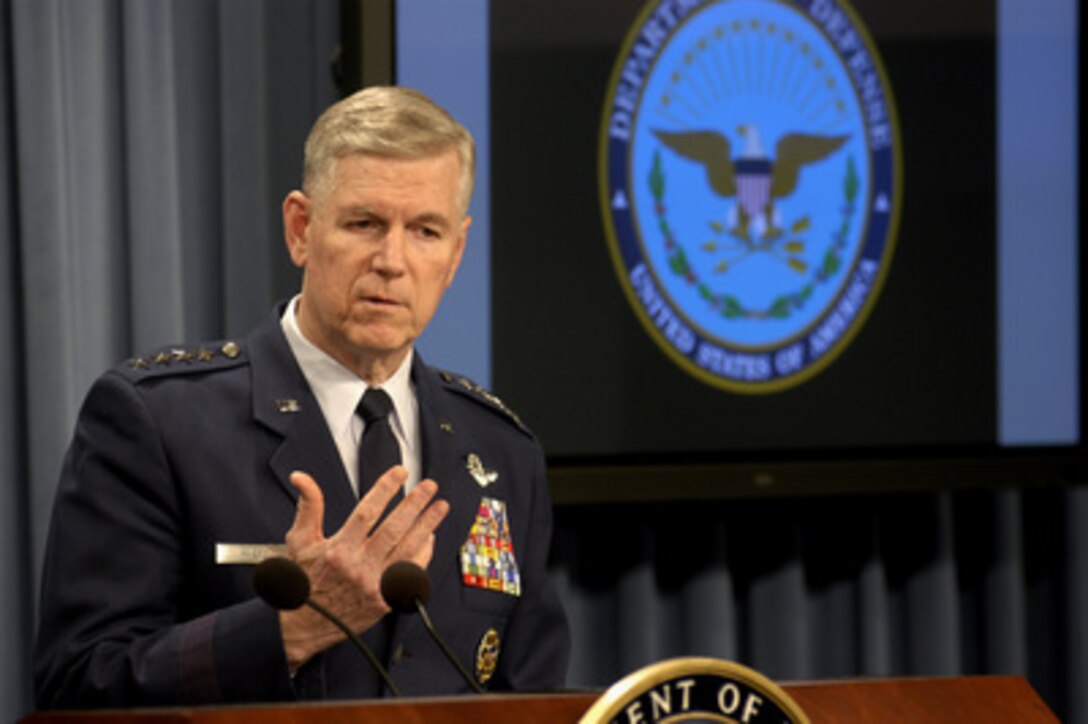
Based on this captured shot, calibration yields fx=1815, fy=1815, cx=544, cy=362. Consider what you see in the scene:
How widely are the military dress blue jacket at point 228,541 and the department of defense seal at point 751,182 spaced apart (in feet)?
3.48

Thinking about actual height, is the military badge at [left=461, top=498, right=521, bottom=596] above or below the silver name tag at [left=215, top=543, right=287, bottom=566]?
below

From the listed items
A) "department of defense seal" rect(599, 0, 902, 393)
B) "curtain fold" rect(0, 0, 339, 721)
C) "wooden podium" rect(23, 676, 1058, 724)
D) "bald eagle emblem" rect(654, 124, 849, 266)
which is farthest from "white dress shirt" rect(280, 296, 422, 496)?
"bald eagle emblem" rect(654, 124, 849, 266)

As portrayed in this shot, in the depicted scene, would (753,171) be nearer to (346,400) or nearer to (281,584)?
(346,400)

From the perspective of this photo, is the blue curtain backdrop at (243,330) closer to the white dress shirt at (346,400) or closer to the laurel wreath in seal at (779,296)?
the laurel wreath in seal at (779,296)

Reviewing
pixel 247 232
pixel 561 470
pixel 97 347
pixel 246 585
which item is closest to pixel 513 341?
pixel 561 470

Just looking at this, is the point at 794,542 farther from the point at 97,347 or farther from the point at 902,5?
the point at 97,347

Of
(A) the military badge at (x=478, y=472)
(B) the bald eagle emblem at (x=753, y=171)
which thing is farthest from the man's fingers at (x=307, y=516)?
(B) the bald eagle emblem at (x=753, y=171)

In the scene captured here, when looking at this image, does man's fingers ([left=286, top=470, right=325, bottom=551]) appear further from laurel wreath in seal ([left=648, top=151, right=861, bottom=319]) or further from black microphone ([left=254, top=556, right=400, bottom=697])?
laurel wreath in seal ([left=648, top=151, right=861, bottom=319])

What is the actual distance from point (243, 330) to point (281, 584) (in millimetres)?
1657

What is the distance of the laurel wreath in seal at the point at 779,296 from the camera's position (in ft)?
10.4

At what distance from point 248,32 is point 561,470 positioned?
35.4 inches

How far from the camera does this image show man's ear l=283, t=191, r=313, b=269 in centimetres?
199

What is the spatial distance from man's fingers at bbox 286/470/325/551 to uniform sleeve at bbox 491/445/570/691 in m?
0.54

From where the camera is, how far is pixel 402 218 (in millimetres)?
1942
